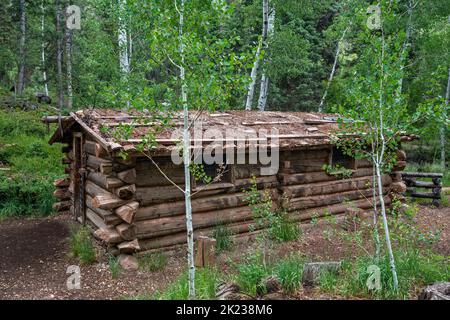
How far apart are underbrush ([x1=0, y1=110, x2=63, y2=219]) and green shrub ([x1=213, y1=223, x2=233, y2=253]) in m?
5.67

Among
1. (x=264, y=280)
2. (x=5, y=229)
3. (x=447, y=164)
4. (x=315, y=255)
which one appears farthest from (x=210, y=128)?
(x=447, y=164)

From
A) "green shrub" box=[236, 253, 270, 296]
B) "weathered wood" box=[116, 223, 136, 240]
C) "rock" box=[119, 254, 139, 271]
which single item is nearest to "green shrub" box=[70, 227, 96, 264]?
"rock" box=[119, 254, 139, 271]

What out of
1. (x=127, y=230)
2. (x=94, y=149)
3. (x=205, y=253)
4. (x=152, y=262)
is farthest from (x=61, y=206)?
(x=205, y=253)

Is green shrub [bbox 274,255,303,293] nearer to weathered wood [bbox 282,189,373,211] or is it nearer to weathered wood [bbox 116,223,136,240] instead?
weathered wood [bbox 116,223,136,240]

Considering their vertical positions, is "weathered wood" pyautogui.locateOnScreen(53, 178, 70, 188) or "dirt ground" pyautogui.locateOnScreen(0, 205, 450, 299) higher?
"weathered wood" pyautogui.locateOnScreen(53, 178, 70, 188)

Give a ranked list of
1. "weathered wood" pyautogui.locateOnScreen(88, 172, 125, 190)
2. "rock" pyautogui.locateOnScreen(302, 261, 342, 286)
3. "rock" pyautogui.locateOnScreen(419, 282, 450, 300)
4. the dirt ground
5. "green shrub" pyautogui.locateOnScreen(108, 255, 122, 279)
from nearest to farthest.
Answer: "rock" pyautogui.locateOnScreen(419, 282, 450, 300) < "rock" pyautogui.locateOnScreen(302, 261, 342, 286) < the dirt ground < "green shrub" pyautogui.locateOnScreen(108, 255, 122, 279) < "weathered wood" pyautogui.locateOnScreen(88, 172, 125, 190)

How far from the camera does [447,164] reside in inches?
743

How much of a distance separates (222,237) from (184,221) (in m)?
0.89

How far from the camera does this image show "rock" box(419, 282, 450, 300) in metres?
4.52

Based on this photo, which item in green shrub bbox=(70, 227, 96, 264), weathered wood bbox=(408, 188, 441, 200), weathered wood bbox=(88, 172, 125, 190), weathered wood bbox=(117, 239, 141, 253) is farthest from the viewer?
weathered wood bbox=(408, 188, 441, 200)

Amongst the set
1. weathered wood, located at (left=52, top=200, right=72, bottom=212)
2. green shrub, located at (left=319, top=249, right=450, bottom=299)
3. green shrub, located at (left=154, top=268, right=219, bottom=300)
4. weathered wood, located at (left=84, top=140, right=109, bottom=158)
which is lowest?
weathered wood, located at (left=52, top=200, right=72, bottom=212)

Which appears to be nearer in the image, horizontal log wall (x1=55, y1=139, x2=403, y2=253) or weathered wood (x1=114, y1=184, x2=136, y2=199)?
weathered wood (x1=114, y1=184, x2=136, y2=199)

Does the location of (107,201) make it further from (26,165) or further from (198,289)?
(26,165)

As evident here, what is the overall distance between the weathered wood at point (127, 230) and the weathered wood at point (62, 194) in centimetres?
445
